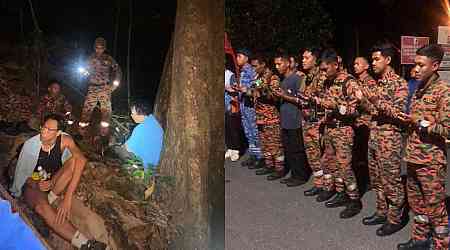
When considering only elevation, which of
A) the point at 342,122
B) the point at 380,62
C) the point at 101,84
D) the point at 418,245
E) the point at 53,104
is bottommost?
the point at 418,245

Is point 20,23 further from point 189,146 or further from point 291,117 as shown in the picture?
point 291,117

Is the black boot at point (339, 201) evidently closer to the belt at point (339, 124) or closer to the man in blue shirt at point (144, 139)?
the belt at point (339, 124)

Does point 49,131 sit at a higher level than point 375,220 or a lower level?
higher

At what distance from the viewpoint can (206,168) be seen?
405 cm

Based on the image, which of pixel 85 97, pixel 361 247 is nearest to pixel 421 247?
pixel 361 247

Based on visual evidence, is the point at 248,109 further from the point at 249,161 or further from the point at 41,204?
the point at 41,204

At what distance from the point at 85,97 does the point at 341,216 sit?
3.34 meters

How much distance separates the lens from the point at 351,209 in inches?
236

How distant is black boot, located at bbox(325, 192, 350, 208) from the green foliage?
4134 millimetres

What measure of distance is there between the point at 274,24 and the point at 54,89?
7018 mm

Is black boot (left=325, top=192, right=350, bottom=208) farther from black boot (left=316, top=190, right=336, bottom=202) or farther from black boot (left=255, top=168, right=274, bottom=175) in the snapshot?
black boot (left=255, top=168, right=274, bottom=175)

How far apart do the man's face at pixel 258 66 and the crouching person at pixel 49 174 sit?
5.34 m

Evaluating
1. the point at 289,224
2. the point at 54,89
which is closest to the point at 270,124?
the point at 289,224

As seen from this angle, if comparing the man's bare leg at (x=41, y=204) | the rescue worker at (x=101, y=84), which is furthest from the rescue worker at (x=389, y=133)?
the man's bare leg at (x=41, y=204)
